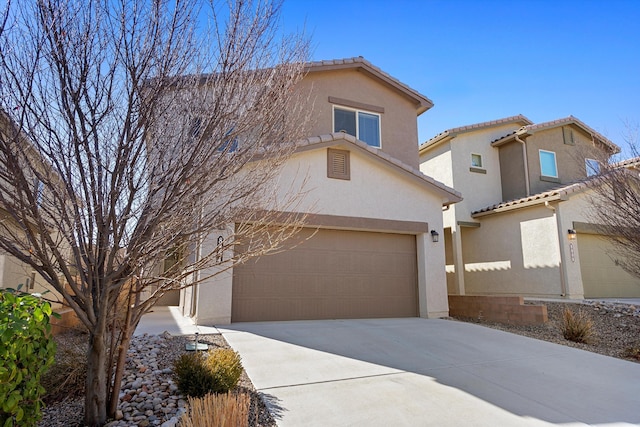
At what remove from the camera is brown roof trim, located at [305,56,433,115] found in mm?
12945

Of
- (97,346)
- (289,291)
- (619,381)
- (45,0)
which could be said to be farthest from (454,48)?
(97,346)

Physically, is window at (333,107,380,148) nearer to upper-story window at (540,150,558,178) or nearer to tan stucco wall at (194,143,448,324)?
tan stucco wall at (194,143,448,324)

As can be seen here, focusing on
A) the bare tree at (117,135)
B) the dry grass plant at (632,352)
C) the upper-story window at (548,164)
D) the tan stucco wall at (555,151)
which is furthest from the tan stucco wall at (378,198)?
the upper-story window at (548,164)

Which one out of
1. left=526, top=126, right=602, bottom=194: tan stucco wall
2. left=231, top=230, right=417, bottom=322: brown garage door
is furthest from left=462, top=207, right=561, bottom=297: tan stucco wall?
left=231, top=230, right=417, bottom=322: brown garage door

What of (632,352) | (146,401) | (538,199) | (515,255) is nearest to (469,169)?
(538,199)

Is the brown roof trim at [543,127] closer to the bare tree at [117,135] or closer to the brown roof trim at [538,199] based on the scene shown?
the brown roof trim at [538,199]

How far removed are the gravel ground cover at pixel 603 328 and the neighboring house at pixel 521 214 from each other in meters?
1.80

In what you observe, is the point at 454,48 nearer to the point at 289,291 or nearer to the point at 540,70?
the point at 540,70

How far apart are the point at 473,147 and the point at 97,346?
660 inches

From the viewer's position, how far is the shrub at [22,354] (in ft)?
8.32

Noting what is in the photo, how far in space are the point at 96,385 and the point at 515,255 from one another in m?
15.0

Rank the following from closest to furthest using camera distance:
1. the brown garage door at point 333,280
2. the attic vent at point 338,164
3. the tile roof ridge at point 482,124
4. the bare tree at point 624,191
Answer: the bare tree at point 624,191, the brown garage door at point 333,280, the attic vent at point 338,164, the tile roof ridge at point 482,124

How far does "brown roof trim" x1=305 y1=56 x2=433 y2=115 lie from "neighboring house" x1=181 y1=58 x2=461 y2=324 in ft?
1.98

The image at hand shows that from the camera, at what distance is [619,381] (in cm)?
555
